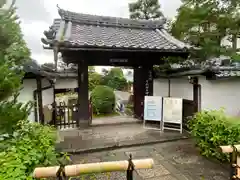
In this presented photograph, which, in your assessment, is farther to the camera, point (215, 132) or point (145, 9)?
point (145, 9)

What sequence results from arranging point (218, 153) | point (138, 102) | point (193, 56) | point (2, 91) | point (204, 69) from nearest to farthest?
point (2, 91) < point (218, 153) < point (204, 69) < point (193, 56) < point (138, 102)

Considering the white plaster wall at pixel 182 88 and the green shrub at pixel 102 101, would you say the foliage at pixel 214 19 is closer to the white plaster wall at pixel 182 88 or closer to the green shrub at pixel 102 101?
the white plaster wall at pixel 182 88

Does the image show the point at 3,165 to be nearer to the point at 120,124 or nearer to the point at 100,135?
the point at 100,135

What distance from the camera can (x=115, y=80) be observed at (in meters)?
21.7

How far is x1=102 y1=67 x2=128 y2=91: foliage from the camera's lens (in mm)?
21109

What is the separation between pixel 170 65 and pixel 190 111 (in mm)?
2345

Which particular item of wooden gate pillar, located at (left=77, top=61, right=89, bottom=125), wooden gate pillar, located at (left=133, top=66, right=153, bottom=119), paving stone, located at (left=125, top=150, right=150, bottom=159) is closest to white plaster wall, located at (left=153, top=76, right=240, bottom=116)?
wooden gate pillar, located at (left=133, top=66, right=153, bottom=119)

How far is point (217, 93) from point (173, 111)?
1.61 m

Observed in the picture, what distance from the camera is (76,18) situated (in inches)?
Answer: 317

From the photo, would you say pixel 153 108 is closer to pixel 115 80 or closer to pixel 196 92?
pixel 196 92

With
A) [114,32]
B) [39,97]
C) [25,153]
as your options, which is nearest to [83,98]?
[39,97]

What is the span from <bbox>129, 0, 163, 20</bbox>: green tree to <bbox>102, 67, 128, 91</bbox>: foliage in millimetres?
7537

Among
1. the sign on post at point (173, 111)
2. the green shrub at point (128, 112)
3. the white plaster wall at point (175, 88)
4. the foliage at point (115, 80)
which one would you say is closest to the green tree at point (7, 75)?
the sign on post at point (173, 111)

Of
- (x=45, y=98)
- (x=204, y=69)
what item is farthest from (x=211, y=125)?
(x=45, y=98)
